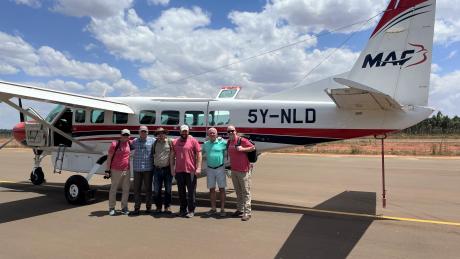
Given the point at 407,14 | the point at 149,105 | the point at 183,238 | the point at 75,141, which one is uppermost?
the point at 407,14

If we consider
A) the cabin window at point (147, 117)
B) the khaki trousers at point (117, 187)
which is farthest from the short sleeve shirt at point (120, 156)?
the cabin window at point (147, 117)

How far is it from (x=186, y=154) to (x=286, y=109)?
9.07ft

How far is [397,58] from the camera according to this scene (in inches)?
337

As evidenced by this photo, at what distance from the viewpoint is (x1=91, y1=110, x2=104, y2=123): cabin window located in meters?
11.2

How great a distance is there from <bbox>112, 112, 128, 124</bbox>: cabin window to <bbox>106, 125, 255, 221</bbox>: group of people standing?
96.2 inches

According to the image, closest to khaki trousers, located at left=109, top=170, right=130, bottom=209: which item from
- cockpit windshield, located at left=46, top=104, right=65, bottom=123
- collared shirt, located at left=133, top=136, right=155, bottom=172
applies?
collared shirt, located at left=133, top=136, right=155, bottom=172

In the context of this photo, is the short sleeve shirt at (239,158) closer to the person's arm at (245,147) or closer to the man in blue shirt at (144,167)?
the person's arm at (245,147)

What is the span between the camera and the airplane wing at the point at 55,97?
27.3 feet

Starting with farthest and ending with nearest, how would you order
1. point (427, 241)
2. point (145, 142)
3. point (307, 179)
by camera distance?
1. point (307, 179)
2. point (145, 142)
3. point (427, 241)

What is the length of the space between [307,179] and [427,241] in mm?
7927

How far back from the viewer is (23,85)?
8.78m

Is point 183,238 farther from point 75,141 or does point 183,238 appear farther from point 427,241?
point 75,141

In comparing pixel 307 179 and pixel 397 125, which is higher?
pixel 397 125

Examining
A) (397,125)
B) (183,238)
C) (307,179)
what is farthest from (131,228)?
(307,179)
